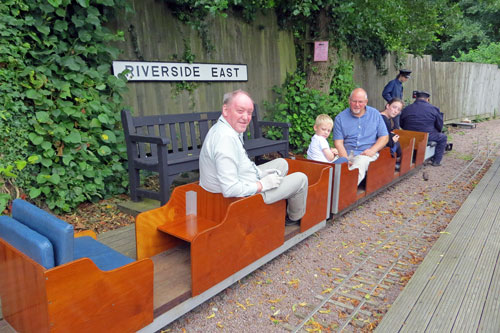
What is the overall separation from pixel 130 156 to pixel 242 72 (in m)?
2.90

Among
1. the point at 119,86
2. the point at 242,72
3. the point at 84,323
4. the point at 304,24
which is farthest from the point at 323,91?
the point at 84,323

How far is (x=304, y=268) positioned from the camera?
318 cm

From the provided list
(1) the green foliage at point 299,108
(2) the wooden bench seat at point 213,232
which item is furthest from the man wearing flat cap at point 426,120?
(2) the wooden bench seat at point 213,232

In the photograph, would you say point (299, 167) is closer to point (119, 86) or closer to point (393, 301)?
point (393, 301)

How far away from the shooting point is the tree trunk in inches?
293

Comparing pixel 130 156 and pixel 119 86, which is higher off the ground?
pixel 119 86

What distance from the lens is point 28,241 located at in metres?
1.75

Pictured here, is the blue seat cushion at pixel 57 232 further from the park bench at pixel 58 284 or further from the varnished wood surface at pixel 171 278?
the varnished wood surface at pixel 171 278

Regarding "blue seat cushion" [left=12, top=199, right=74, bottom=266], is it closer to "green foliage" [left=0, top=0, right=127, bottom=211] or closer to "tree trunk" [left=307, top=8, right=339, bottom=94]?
"green foliage" [left=0, top=0, right=127, bottom=211]

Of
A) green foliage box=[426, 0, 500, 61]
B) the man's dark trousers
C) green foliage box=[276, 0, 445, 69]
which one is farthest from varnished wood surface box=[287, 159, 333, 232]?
green foliage box=[426, 0, 500, 61]

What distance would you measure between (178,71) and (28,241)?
393cm

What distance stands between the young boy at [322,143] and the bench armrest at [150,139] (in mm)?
1700

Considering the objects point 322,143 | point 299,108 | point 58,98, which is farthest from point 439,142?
point 58,98

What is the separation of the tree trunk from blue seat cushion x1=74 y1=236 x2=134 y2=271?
6030mm
